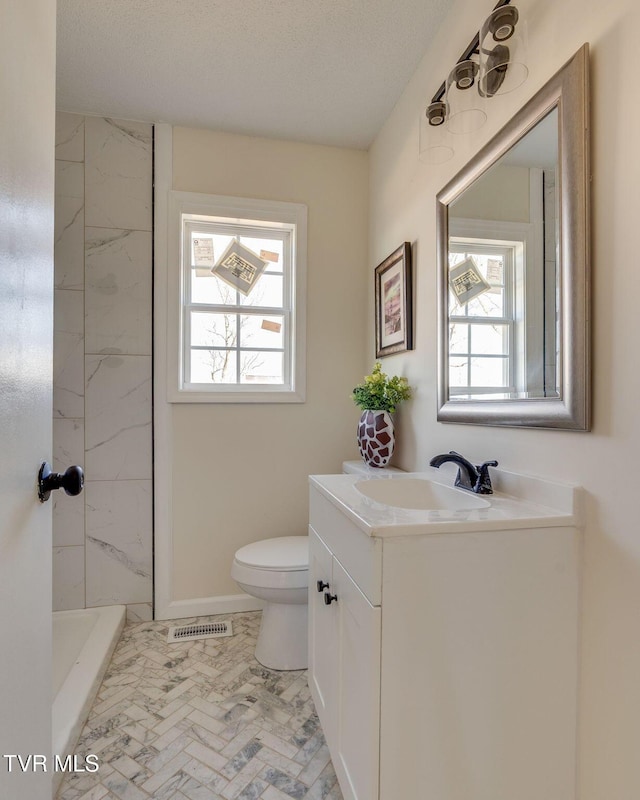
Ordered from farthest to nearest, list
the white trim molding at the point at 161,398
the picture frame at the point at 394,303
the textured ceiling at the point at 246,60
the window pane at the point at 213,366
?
the window pane at the point at 213,366
the white trim molding at the point at 161,398
the picture frame at the point at 394,303
the textured ceiling at the point at 246,60

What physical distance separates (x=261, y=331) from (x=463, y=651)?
5.97ft

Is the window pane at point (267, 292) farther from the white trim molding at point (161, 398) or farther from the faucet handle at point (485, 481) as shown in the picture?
the faucet handle at point (485, 481)

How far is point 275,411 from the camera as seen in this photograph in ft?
7.50

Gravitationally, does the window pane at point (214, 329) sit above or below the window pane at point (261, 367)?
above

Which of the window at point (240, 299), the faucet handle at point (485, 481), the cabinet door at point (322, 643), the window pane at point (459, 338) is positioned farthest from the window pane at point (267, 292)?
the faucet handle at point (485, 481)

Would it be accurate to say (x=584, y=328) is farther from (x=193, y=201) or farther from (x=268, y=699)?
(x=193, y=201)

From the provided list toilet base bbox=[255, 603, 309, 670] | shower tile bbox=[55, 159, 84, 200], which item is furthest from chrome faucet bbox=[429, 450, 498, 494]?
shower tile bbox=[55, 159, 84, 200]

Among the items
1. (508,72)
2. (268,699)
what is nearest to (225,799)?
(268,699)

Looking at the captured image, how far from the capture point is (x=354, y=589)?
1014 mm

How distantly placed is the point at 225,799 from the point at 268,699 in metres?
0.40

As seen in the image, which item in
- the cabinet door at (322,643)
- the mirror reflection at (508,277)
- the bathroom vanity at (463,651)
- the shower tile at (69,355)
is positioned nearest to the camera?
the bathroom vanity at (463,651)

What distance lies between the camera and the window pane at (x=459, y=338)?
1.43m

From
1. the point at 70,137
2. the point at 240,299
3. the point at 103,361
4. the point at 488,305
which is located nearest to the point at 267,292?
the point at 240,299

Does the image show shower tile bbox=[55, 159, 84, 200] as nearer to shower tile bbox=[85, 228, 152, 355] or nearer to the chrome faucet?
shower tile bbox=[85, 228, 152, 355]
